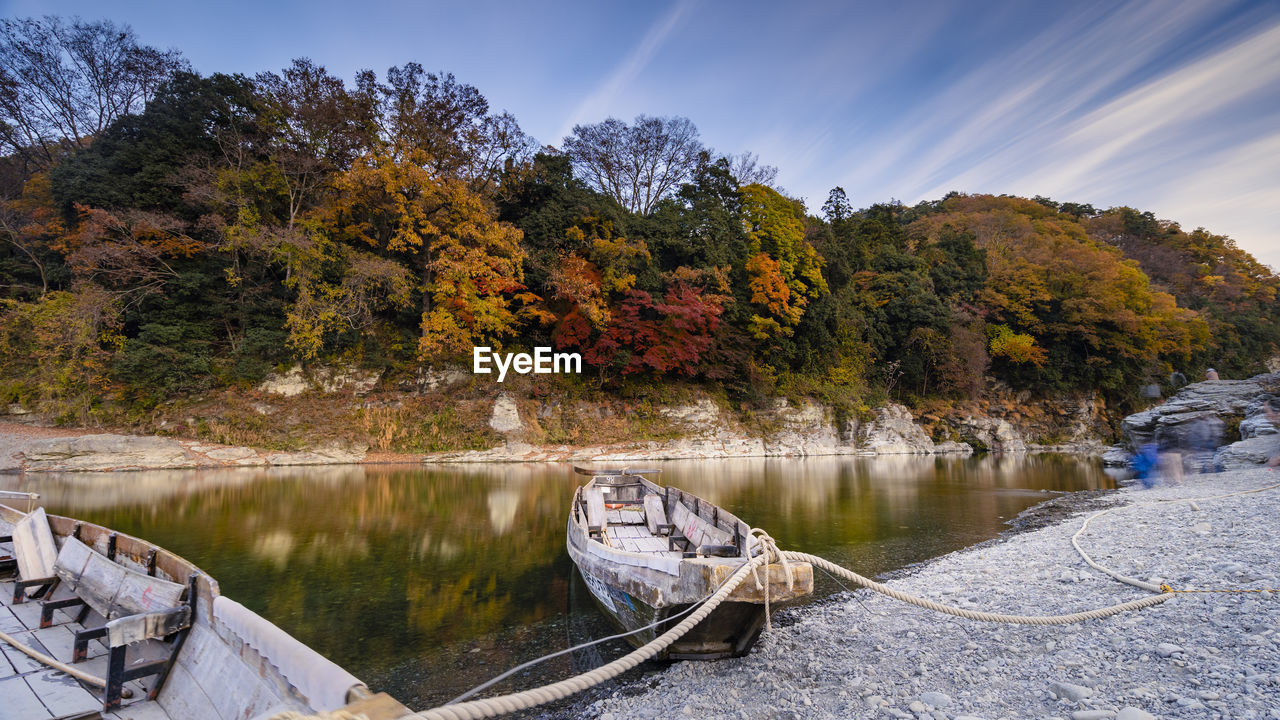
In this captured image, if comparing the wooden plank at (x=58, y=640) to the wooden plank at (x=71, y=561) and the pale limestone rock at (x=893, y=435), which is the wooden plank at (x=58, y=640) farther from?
the pale limestone rock at (x=893, y=435)

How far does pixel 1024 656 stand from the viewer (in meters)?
3.72

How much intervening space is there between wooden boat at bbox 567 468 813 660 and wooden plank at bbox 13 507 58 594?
14.1 feet

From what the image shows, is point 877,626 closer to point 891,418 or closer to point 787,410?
point 787,410

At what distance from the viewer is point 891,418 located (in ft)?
90.7

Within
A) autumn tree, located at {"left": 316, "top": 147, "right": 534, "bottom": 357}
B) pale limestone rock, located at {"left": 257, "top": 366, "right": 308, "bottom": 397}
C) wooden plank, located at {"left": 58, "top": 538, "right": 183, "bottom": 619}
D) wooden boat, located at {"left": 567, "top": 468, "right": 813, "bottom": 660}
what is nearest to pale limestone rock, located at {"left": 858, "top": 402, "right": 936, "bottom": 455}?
autumn tree, located at {"left": 316, "top": 147, "right": 534, "bottom": 357}

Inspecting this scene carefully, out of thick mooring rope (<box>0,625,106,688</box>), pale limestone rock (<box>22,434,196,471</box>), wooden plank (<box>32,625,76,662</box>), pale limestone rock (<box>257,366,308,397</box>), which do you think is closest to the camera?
thick mooring rope (<box>0,625,106,688</box>)

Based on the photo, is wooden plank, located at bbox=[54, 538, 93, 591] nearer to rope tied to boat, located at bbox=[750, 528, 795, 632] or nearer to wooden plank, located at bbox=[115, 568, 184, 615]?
wooden plank, located at bbox=[115, 568, 184, 615]

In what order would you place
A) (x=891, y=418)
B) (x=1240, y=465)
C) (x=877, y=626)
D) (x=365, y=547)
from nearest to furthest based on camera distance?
(x=877, y=626) < (x=365, y=547) < (x=1240, y=465) < (x=891, y=418)

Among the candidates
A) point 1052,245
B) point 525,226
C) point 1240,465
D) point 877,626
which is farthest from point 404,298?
point 1052,245

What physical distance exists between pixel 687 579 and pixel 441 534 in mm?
6804

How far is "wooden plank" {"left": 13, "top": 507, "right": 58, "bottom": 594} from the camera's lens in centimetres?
410

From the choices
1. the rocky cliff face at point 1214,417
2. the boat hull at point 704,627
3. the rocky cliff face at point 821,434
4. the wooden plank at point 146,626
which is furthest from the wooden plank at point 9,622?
the rocky cliff face at point 1214,417

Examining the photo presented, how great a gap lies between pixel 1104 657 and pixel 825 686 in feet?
5.98

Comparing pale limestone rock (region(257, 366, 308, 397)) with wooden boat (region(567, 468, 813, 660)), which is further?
pale limestone rock (region(257, 366, 308, 397))
